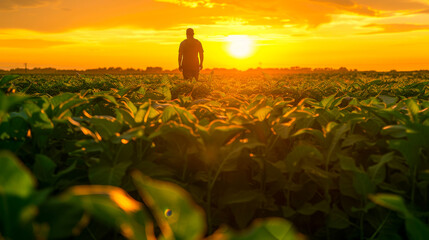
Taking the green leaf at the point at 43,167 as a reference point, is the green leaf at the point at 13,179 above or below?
above

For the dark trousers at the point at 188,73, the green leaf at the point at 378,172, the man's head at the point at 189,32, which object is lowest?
the dark trousers at the point at 188,73

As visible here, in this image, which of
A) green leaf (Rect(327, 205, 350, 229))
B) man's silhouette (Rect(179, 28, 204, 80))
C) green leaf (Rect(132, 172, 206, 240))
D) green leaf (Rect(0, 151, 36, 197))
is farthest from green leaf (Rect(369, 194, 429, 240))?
man's silhouette (Rect(179, 28, 204, 80))

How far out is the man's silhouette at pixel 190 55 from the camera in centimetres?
1773

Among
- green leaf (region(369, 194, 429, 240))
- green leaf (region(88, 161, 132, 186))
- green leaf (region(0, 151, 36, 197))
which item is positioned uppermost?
green leaf (region(0, 151, 36, 197))

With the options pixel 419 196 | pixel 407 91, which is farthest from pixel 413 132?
pixel 407 91

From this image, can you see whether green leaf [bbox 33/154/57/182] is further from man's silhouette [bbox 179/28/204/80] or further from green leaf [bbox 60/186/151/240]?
man's silhouette [bbox 179/28/204/80]

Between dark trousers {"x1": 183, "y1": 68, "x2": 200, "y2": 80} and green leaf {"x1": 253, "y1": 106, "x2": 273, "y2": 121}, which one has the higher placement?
green leaf {"x1": 253, "y1": 106, "x2": 273, "y2": 121}

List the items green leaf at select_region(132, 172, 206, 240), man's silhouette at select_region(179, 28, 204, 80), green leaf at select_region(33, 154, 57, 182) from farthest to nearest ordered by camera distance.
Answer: man's silhouette at select_region(179, 28, 204, 80) < green leaf at select_region(33, 154, 57, 182) < green leaf at select_region(132, 172, 206, 240)

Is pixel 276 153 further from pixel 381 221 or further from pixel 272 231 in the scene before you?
pixel 272 231

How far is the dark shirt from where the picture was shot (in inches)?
698

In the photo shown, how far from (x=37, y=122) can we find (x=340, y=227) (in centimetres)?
150

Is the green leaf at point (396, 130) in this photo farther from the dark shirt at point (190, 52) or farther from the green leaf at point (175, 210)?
the dark shirt at point (190, 52)

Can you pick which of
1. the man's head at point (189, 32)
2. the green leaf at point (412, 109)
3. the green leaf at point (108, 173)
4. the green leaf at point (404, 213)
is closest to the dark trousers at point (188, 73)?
the man's head at point (189, 32)

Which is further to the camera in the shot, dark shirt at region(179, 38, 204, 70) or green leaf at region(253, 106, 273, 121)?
dark shirt at region(179, 38, 204, 70)
